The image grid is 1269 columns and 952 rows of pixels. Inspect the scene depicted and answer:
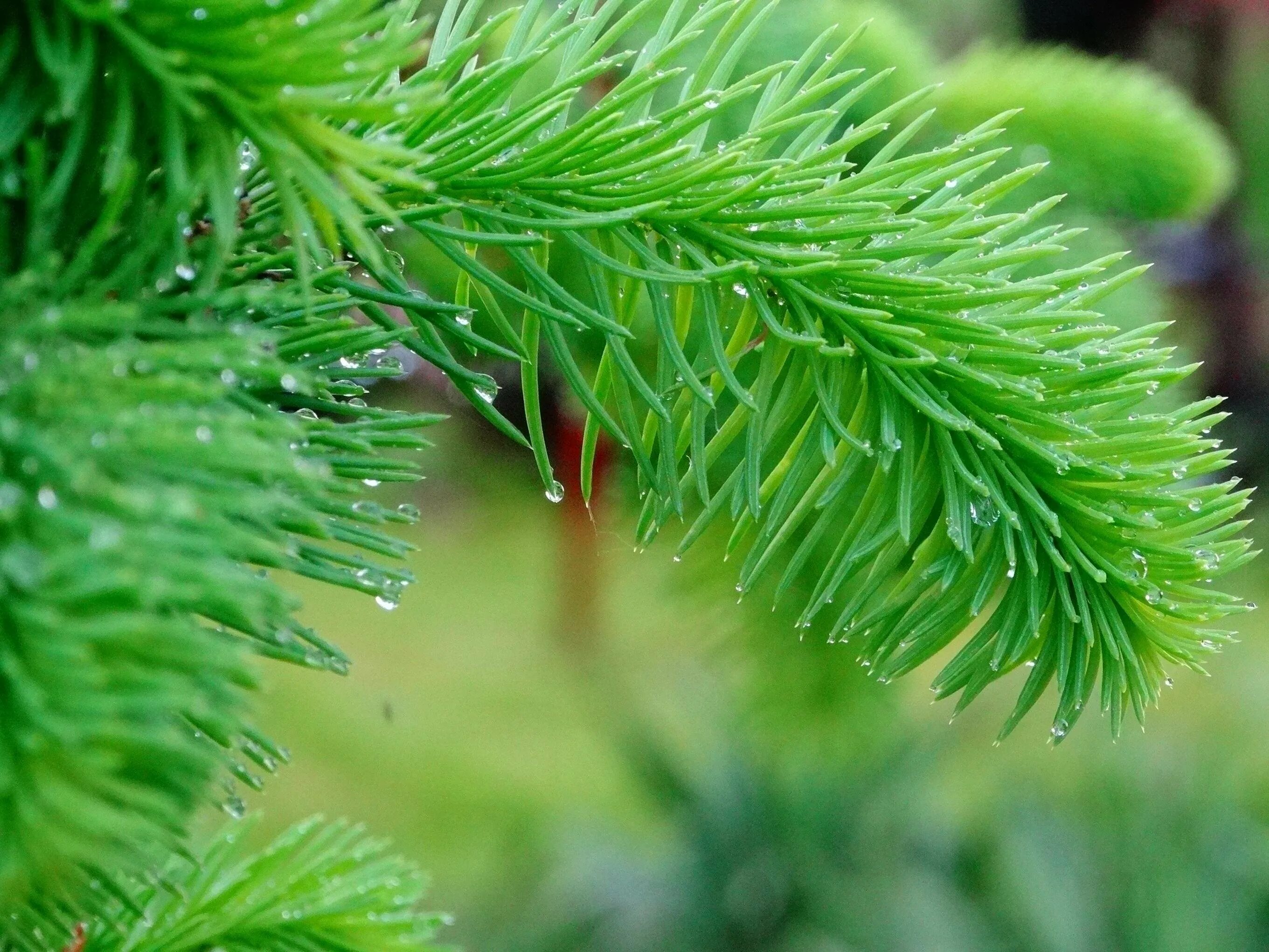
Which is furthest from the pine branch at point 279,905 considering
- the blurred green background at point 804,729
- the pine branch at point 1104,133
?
the pine branch at point 1104,133

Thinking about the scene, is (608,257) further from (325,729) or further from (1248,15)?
(1248,15)

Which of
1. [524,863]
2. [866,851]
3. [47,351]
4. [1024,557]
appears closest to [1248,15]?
[866,851]

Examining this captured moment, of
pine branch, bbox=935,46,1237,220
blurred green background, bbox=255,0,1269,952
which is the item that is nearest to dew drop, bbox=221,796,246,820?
blurred green background, bbox=255,0,1269,952

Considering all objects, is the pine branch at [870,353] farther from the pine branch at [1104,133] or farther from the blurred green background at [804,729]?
the pine branch at [1104,133]

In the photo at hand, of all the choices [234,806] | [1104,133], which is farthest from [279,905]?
[1104,133]

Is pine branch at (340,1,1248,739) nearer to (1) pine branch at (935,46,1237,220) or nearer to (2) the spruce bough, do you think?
(2) the spruce bough

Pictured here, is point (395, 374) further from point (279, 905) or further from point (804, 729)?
point (804, 729)

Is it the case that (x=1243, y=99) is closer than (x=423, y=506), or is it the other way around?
(x=1243, y=99)
